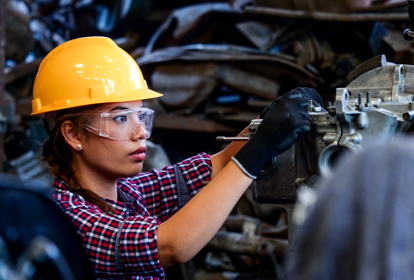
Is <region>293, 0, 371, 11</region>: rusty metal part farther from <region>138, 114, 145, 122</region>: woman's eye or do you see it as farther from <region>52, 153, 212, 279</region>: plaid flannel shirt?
<region>52, 153, 212, 279</region>: plaid flannel shirt

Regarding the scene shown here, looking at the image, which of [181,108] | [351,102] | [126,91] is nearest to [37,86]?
[126,91]

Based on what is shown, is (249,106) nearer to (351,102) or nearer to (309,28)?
(309,28)

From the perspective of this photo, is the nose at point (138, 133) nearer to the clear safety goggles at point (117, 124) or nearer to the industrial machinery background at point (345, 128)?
the clear safety goggles at point (117, 124)

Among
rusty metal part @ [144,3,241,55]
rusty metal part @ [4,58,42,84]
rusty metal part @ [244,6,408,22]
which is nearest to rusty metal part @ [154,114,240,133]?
rusty metal part @ [144,3,241,55]

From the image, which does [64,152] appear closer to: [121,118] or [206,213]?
[121,118]

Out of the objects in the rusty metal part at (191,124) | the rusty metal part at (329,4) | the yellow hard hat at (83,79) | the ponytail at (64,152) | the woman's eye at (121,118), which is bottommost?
the rusty metal part at (191,124)

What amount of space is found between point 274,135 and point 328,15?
2.71m

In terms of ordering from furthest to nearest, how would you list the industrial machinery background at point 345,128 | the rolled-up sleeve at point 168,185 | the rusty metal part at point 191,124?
the rusty metal part at point 191,124 → the rolled-up sleeve at point 168,185 → the industrial machinery background at point 345,128

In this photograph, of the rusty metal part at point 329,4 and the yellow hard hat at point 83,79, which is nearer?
the yellow hard hat at point 83,79

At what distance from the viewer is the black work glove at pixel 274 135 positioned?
119cm

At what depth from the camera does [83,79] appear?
158 centimetres

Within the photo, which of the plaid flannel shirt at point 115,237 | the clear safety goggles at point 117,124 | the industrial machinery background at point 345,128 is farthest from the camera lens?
the clear safety goggles at point 117,124

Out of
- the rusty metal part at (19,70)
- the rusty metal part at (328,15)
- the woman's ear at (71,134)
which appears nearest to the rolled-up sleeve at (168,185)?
the woman's ear at (71,134)

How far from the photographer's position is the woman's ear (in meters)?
1.56
